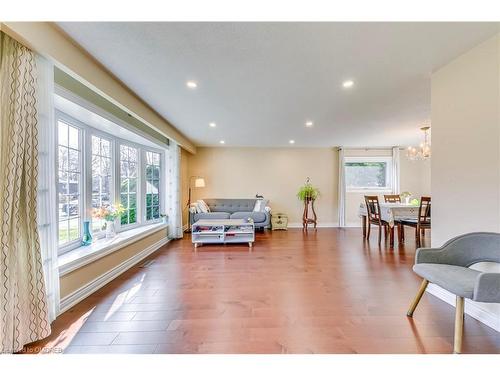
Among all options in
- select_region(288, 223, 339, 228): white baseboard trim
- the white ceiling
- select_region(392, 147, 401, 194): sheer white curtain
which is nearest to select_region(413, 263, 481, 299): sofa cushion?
the white ceiling

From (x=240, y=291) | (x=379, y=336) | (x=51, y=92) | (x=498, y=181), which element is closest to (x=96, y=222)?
(x=51, y=92)

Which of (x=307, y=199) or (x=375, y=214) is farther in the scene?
(x=307, y=199)

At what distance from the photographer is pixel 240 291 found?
250cm

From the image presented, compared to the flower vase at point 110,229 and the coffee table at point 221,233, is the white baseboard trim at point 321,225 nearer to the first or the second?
the coffee table at point 221,233

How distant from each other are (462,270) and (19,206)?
345 cm

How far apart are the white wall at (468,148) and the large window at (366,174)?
15.0 ft

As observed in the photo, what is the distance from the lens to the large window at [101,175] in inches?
129

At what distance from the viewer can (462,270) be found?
1.79 m

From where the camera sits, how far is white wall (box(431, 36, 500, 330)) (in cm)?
187

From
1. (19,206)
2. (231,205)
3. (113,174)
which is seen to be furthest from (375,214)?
(19,206)

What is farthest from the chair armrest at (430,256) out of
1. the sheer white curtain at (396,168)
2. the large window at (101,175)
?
the sheer white curtain at (396,168)

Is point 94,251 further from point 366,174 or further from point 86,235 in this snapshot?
point 366,174
